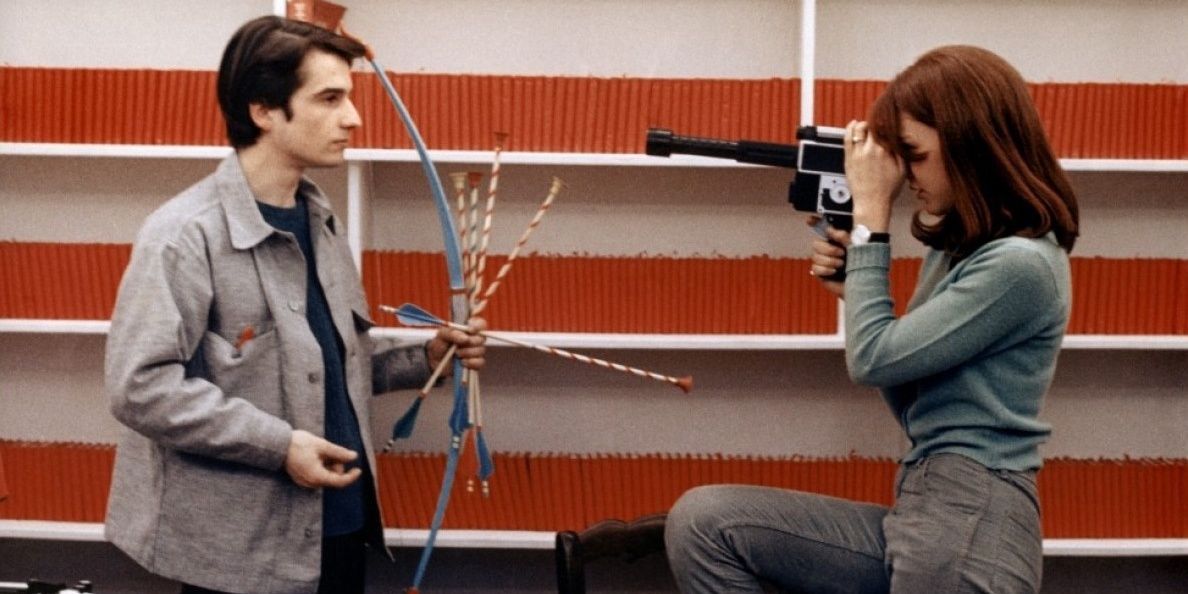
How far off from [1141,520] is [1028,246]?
1.73 metres

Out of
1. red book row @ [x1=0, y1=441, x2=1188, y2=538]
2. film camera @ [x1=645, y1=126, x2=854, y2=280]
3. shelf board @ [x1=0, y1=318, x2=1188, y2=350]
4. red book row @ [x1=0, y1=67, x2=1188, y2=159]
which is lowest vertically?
red book row @ [x1=0, y1=441, x2=1188, y2=538]

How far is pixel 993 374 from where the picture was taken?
5.02 ft

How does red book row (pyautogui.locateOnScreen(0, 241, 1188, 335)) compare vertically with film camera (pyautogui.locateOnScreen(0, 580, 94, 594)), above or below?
above

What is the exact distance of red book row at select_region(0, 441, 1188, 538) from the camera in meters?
2.88

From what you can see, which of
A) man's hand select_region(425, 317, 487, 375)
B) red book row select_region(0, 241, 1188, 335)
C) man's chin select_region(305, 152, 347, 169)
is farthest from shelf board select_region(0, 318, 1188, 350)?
man's chin select_region(305, 152, 347, 169)

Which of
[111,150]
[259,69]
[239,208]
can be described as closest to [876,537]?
[239,208]

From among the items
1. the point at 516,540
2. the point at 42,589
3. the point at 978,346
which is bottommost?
the point at 516,540

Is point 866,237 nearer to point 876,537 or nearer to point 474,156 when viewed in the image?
point 876,537

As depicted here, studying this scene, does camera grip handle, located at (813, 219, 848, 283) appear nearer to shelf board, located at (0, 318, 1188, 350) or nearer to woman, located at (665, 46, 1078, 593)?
woman, located at (665, 46, 1078, 593)

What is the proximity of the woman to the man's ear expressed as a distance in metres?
0.91

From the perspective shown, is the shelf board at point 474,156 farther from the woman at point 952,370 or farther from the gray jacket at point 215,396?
the woman at point 952,370

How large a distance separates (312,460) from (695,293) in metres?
1.34

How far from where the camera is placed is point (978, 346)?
150cm

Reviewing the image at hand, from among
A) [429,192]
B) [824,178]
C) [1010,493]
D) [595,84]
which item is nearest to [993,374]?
[1010,493]
